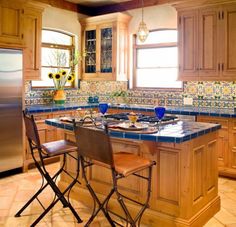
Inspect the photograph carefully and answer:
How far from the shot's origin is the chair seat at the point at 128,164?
8.06 ft

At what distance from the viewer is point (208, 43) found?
488cm

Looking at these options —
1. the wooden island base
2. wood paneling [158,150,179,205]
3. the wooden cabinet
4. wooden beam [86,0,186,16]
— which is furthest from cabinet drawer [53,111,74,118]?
wood paneling [158,150,179,205]

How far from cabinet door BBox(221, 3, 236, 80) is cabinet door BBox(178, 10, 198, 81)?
447 mm

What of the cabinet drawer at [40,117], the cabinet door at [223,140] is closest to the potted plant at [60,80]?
the cabinet drawer at [40,117]

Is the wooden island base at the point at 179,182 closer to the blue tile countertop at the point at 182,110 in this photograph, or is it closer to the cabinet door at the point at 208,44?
the blue tile countertop at the point at 182,110

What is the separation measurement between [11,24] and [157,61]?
9.07 ft

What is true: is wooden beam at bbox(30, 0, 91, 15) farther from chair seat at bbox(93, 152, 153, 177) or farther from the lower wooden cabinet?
chair seat at bbox(93, 152, 153, 177)

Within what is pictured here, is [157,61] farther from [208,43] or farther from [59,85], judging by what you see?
[59,85]

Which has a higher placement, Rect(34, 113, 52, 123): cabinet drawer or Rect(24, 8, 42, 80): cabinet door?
Rect(24, 8, 42, 80): cabinet door

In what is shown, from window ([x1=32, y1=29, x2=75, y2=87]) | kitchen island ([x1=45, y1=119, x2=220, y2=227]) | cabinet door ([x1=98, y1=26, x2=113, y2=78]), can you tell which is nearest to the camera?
kitchen island ([x1=45, y1=119, x2=220, y2=227])

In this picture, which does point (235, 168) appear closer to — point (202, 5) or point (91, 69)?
point (202, 5)

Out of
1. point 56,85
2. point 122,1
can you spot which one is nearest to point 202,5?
point 122,1

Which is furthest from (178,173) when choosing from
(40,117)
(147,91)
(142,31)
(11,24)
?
(147,91)

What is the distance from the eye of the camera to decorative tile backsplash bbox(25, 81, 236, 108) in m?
5.17
